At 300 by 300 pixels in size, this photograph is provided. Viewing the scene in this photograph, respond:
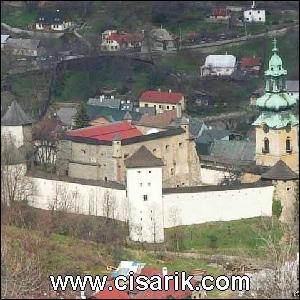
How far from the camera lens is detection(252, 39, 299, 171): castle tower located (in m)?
16.3

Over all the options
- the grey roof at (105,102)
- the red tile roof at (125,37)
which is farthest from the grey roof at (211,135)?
the red tile roof at (125,37)

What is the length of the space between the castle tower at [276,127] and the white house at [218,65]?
946 centimetres

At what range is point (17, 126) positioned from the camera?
637 inches

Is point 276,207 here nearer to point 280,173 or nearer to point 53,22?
point 280,173

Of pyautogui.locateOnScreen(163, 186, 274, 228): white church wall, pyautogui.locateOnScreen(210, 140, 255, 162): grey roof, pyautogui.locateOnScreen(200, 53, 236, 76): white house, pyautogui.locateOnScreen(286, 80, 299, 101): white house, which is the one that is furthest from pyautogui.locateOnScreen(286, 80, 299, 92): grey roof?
pyautogui.locateOnScreen(163, 186, 274, 228): white church wall

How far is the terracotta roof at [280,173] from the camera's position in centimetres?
1488

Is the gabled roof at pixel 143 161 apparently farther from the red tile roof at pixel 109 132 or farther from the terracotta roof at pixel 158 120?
the terracotta roof at pixel 158 120

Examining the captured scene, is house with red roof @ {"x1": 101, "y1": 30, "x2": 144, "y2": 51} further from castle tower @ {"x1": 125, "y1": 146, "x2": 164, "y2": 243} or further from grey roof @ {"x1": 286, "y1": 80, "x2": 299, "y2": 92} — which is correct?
castle tower @ {"x1": 125, "y1": 146, "x2": 164, "y2": 243}

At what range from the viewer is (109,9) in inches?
1161

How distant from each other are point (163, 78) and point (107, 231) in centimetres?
1199

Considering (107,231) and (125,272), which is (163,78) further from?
(125,272)

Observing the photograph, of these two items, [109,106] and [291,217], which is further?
[109,106]

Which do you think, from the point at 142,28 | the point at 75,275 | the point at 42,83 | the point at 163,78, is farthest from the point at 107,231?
the point at 142,28

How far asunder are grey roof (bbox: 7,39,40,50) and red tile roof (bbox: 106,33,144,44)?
1945 mm
